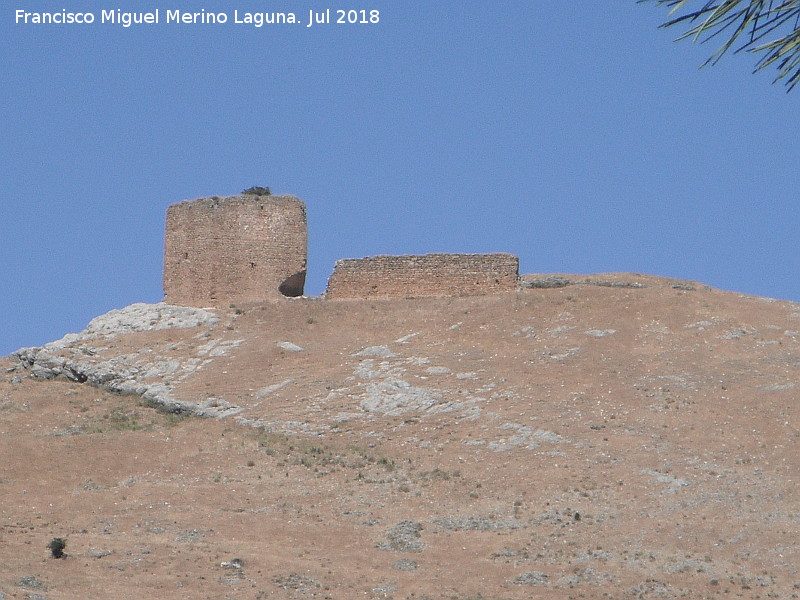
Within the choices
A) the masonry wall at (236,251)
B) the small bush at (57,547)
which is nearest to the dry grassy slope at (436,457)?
the small bush at (57,547)

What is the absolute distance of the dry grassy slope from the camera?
62.8ft

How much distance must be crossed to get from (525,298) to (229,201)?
699cm

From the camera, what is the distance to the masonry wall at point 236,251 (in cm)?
3048

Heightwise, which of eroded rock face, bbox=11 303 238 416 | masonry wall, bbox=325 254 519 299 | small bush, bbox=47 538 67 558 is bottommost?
small bush, bbox=47 538 67 558

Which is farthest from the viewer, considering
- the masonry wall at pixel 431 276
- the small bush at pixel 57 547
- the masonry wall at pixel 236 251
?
the masonry wall at pixel 236 251

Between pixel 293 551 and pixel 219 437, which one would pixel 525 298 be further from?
pixel 293 551

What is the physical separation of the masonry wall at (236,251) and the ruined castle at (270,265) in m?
0.02

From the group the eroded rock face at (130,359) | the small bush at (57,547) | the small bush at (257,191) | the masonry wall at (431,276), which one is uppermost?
the small bush at (257,191)

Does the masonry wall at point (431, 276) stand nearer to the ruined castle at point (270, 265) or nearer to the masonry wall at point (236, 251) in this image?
the ruined castle at point (270, 265)

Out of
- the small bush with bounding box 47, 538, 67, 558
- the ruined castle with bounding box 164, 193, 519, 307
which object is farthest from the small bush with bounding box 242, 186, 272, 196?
the small bush with bounding box 47, 538, 67, 558

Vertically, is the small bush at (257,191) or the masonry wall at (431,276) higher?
the small bush at (257,191)

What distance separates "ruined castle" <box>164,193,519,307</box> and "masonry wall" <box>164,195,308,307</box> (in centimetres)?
2

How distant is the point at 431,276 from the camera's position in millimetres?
30344

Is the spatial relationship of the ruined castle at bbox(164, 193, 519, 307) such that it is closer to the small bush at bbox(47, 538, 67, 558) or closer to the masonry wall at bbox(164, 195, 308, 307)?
the masonry wall at bbox(164, 195, 308, 307)
